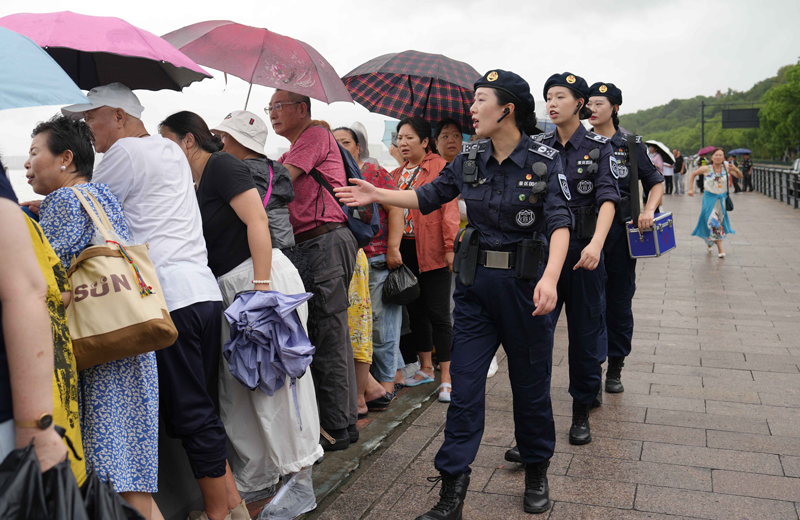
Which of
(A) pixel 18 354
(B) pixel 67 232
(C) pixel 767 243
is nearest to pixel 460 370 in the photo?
(B) pixel 67 232

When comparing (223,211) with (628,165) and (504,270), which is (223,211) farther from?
(628,165)

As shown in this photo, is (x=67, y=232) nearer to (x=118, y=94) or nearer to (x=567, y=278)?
(x=118, y=94)

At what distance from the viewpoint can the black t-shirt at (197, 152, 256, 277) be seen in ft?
10.2

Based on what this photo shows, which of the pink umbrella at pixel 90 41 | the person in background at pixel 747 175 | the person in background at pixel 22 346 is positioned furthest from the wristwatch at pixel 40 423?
the person in background at pixel 747 175

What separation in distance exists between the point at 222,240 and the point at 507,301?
1324mm

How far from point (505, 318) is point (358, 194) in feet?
2.87

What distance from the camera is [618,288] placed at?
4.96m

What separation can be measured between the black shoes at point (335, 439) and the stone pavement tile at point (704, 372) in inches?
110

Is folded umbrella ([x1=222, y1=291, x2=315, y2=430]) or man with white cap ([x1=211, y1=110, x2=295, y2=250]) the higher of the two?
man with white cap ([x1=211, y1=110, x2=295, y2=250])

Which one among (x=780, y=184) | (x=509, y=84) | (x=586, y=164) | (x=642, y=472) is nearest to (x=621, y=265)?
(x=586, y=164)

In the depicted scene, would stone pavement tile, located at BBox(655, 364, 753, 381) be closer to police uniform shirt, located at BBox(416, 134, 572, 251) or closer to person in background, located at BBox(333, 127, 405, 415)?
person in background, located at BBox(333, 127, 405, 415)

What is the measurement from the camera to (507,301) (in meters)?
3.17

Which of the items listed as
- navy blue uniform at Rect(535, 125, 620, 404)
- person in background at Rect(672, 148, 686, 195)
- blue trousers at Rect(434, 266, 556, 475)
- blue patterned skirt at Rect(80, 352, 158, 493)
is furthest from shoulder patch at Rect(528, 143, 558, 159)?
person in background at Rect(672, 148, 686, 195)

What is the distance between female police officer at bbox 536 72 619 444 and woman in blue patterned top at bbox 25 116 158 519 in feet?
7.68
